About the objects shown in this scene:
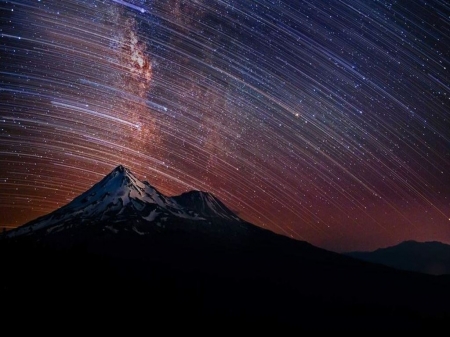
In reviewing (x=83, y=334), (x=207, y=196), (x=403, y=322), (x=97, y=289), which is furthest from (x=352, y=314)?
(x=207, y=196)

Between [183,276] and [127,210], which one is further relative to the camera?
[127,210]

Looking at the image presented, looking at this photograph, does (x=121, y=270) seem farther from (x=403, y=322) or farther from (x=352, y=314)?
(x=403, y=322)

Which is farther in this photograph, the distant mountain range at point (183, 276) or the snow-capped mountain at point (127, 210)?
the snow-capped mountain at point (127, 210)

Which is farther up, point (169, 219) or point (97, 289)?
point (169, 219)

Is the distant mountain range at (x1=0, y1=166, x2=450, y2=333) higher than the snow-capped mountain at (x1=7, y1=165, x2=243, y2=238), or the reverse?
the snow-capped mountain at (x1=7, y1=165, x2=243, y2=238)

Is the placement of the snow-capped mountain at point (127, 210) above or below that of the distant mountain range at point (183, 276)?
above
